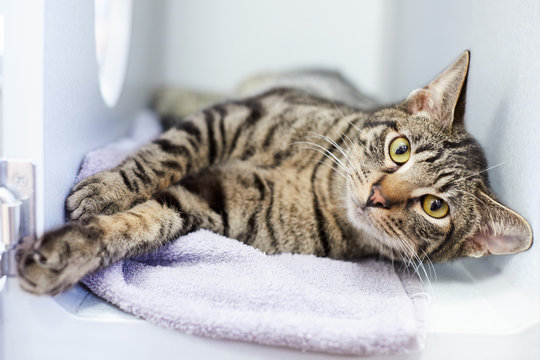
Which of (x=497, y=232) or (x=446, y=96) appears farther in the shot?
(x=446, y=96)

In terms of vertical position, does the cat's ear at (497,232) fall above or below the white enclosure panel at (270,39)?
below

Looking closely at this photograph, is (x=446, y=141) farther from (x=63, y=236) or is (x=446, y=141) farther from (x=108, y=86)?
(x=108, y=86)

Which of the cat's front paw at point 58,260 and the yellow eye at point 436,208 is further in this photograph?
the yellow eye at point 436,208

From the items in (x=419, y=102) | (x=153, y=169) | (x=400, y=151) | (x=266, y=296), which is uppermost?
(x=419, y=102)

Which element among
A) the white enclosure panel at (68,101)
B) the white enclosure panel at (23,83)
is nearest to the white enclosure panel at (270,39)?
the white enclosure panel at (68,101)

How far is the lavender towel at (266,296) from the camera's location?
0.88 meters

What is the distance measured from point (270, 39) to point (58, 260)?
7.41ft

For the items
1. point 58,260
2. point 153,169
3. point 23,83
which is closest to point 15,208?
point 58,260

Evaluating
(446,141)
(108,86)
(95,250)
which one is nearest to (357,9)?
(108,86)

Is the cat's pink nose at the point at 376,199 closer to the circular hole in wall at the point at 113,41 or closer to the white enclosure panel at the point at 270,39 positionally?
the circular hole in wall at the point at 113,41

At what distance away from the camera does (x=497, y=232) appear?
1.12m

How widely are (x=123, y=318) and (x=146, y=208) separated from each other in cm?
29

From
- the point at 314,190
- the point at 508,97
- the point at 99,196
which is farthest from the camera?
the point at 314,190

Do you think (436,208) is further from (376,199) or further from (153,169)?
(153,169)
